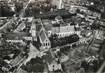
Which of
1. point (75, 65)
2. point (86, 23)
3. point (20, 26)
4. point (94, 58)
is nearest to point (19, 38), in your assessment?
point (20, 26)

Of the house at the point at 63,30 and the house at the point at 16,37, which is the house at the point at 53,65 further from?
the house at the point at 63,30

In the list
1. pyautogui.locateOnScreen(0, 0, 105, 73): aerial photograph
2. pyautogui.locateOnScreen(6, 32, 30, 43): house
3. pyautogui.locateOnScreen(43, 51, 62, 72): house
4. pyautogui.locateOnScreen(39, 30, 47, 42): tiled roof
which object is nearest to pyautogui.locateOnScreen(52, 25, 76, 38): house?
pyautogui.locateOnScreen(0, 0, 105, 73): aerial photograph

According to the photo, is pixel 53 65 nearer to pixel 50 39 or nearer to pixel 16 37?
pixel 50 39

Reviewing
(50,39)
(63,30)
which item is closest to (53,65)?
(50,39)

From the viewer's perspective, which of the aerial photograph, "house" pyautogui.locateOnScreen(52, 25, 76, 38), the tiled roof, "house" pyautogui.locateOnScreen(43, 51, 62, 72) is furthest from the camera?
"house" pyautogui.locateOnScreen(52, 25, 76, 38)

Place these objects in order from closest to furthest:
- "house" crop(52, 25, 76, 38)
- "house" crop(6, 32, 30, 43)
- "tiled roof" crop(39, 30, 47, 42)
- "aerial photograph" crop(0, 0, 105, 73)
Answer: "aerial photograph" crop(0, 0, 105, 73)
"tiled roof" crop(39, 30, 47, 42)
"house" crop(6, 32, 30, 43)
"house" crop(52, 25, 76, 38)

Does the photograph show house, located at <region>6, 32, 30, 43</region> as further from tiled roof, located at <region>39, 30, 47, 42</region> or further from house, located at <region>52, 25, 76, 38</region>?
house, located at <region>52, 25, 76, 38</region>

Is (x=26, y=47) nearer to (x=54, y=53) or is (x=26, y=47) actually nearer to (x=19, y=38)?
(x=19, y=38)

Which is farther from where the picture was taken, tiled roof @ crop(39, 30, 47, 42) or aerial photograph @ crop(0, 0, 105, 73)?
tiled roof @ crop(39, 30, 47, 42)
